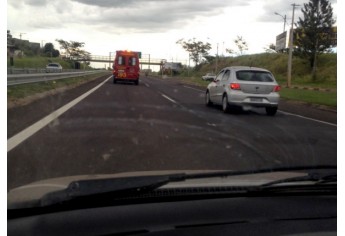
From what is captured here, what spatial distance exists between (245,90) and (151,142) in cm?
390

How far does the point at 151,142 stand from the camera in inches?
307

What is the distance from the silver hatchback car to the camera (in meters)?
9.47

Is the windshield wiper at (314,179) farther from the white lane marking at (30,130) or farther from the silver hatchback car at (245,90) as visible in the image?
the silver hatchback car at (245,90)

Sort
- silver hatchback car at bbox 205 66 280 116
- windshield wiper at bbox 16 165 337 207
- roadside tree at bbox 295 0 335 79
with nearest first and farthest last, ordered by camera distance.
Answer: windshield wiper at bbox 16 165 337 207 < roadside tree at bbox 295 0 335 79 < silver hatchback car at bbox 205 66 280 116

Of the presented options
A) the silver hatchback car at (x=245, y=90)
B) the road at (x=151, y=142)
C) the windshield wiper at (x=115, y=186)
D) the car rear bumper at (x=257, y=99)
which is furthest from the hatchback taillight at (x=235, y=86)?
the windshield wiper at (x=115, y=186)

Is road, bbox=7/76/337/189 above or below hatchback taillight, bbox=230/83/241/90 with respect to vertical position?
below

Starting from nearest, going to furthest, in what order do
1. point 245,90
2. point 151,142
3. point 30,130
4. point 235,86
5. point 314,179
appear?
point 314,179
point 151,142
point 30,130
point 245,90
point 235,86

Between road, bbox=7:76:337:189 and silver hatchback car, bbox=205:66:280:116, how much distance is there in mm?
463

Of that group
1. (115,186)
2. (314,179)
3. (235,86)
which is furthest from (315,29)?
(235,86)

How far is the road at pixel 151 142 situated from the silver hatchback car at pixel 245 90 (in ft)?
1.52

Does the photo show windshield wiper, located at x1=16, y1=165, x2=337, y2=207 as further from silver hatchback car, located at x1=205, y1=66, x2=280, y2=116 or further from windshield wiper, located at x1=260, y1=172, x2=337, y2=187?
silver hatchback car, located at x1=205, y1=66, x2=280, y2=116

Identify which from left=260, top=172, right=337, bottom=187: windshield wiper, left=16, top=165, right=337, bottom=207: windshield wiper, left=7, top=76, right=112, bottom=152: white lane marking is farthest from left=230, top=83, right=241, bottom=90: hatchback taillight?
left=16, top=165, right=337, bottom=207: windshield wiper

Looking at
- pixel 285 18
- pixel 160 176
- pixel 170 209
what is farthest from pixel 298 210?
pixel 285 18

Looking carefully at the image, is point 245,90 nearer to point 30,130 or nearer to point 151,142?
point 151,142
